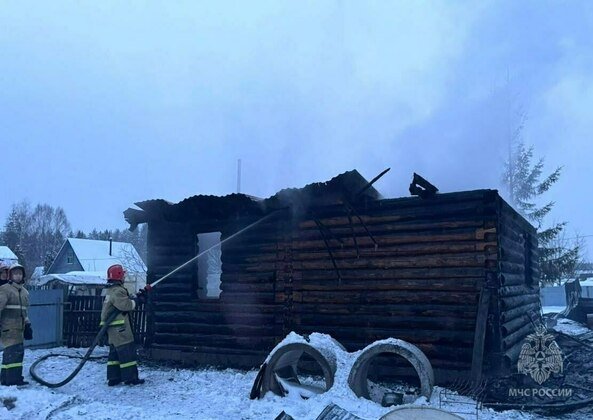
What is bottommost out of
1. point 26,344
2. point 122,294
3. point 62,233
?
point 26,344

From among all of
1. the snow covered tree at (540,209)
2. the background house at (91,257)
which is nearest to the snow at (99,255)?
the background house at (91,257)

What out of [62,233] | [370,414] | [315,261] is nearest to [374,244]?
[315,261]

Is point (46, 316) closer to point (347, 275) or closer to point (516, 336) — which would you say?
point (347, 275)

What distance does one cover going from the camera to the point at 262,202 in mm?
10203

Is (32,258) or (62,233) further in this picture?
(62,233)

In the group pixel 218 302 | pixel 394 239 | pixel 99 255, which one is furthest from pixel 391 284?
pixel 99 255

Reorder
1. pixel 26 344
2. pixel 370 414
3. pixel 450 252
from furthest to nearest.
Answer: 1. pixel 26 344
2. pixel 450 252
3. pixel 370 414

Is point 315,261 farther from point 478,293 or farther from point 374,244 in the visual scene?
point 478,293

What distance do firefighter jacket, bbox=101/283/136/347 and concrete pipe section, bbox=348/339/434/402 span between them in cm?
434

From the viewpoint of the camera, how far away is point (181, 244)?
39.4ft

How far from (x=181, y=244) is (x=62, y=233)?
81.3 meters

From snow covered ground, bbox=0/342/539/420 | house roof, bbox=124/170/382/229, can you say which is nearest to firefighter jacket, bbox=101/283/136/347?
snow covered ground, bbox=0/342/539/420

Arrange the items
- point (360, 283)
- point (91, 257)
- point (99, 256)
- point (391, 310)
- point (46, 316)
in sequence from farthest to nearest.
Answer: point (99, 256) < point (91, 257) < point (46, 316) < point (360, 283) < point (391, 310)

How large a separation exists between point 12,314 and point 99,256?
4934cm
